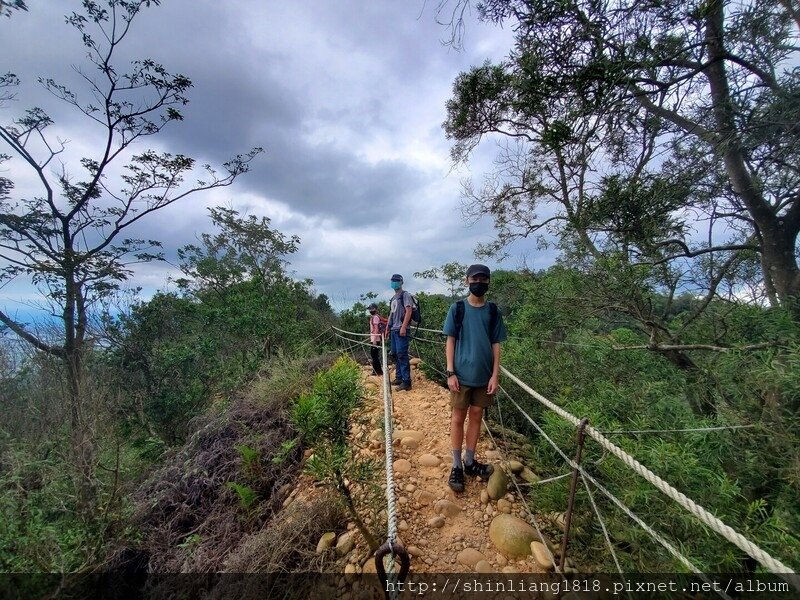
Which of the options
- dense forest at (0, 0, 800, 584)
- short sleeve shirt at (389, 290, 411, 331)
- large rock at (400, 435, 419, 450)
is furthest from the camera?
short sleeve shirt at (389, 290, 411, 331)

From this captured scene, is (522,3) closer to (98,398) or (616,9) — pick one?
(616,9)

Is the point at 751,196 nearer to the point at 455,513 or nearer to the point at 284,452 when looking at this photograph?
the point at 455,513

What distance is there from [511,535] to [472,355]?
3.84ft

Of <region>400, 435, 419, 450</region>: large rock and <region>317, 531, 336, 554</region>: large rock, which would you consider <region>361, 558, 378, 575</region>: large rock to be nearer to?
<region>317, 531, 336, 554</region>: large rock

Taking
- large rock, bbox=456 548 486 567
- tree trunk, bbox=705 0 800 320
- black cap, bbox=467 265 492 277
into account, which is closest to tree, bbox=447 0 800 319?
tree trunk, bbox=705 0 800 320

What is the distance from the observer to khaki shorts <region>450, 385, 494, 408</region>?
2.51 meters

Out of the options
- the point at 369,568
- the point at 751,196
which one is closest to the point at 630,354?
the point at 751,196

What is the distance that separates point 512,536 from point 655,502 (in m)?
0.90

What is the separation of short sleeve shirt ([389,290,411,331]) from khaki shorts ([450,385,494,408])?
84.3 inches

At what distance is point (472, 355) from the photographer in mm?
2451

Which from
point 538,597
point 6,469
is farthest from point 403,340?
point 6,469

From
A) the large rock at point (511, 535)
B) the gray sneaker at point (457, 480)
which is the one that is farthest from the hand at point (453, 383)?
the large rock at point (511, 535)

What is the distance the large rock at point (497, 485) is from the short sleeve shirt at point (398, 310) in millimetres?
2397

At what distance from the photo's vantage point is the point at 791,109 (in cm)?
230
